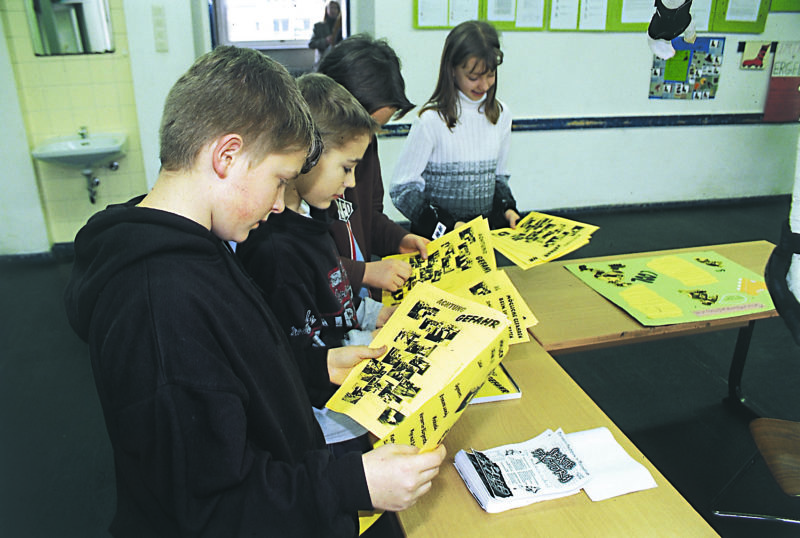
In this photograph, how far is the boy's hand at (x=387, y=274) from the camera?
1.51 meters

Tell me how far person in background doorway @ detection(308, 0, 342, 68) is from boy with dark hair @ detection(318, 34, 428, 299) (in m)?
2.63

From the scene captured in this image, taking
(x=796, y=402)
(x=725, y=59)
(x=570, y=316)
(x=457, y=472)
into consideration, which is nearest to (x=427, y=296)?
(x=457, y=472)

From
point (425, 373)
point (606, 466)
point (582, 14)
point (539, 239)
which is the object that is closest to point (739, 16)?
point (582, 14)

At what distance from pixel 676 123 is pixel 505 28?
1852 millimetres

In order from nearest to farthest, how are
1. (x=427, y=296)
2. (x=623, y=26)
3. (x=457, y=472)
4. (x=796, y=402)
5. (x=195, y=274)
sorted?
(x=195, y=274) < (x=457, y=472) < (x=427, y=296) < (x=796, y=402) < (x=623, y=26)

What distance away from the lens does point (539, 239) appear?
5.94ft

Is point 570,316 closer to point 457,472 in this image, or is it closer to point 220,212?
point 457,472

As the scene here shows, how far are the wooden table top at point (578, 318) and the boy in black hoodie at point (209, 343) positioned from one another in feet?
2.71

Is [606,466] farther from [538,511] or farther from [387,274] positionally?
[387,274]

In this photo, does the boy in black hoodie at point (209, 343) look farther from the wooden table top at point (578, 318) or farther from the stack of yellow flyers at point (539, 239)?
the stack of yellow flyers at point (539, 239)

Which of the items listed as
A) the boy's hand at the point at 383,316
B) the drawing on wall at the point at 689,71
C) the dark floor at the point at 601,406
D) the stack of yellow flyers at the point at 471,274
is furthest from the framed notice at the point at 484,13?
the boy's hand at the point at 383,316

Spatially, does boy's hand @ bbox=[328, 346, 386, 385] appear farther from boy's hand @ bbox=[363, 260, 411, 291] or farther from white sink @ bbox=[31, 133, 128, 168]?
white sink @ bbox=[31, 133, 128, 168]

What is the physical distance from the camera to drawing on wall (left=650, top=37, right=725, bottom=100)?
4590mm

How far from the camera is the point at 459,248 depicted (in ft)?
5.27
